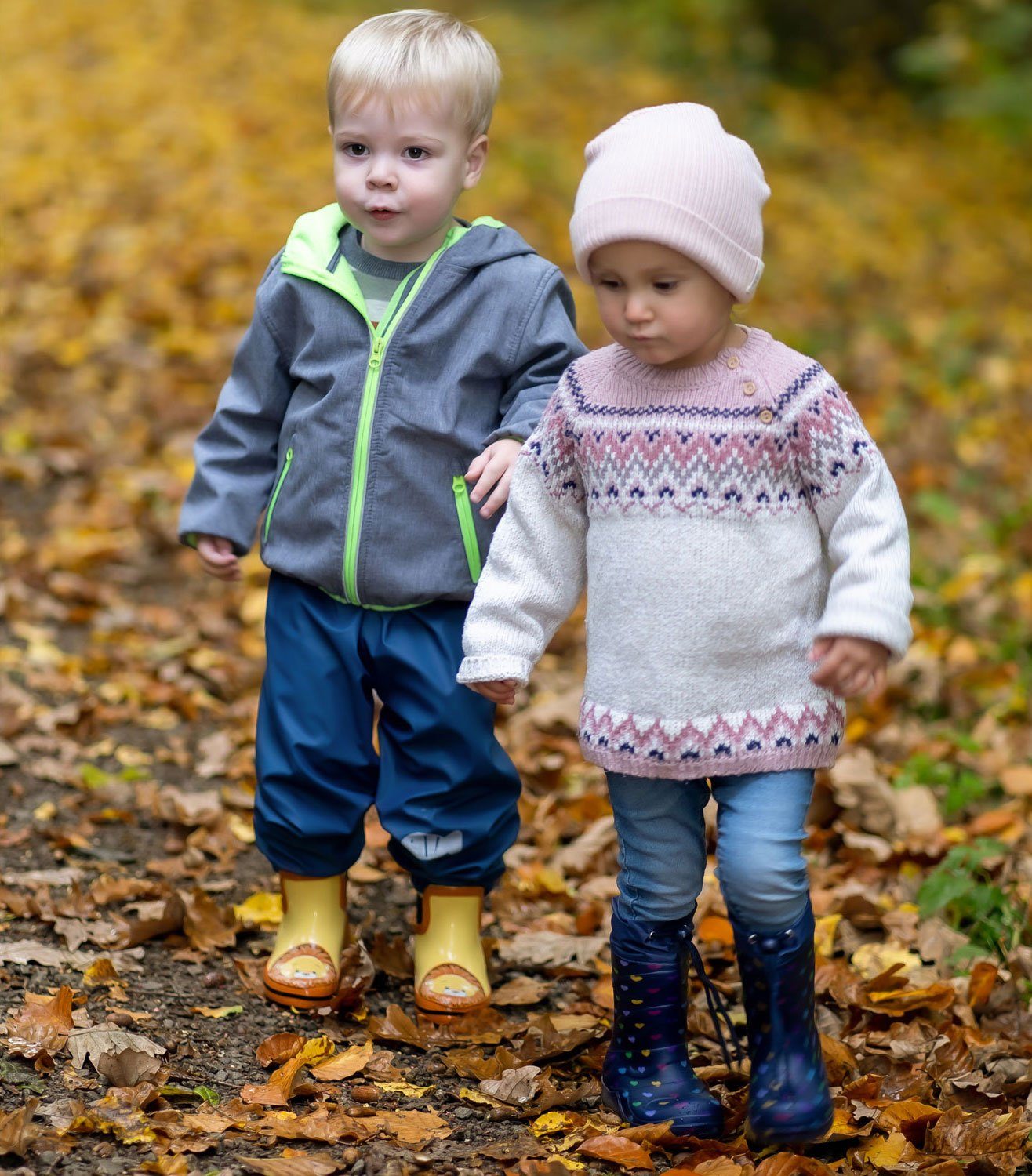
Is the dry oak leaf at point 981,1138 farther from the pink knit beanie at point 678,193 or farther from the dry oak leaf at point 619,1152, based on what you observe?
the pink knit beanie at point 678,193

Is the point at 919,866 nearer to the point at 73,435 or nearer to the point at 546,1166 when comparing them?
the point at 546,1166

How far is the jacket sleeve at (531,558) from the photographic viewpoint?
2633 mm

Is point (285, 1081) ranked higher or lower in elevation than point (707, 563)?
lower

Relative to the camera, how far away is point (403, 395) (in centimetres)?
293

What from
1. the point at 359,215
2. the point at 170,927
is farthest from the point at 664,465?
the point at 170,927

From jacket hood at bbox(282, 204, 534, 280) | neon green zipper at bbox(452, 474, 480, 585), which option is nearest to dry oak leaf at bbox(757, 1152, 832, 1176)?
neon green zipper at bbox(452, 474, 480, 585)

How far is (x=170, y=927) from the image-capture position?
3438mm

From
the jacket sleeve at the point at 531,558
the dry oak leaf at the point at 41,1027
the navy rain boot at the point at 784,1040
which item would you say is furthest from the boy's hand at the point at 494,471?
the dry oak leaf at the point at 41,1027

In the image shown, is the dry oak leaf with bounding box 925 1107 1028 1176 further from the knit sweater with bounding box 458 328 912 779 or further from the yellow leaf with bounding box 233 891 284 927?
the yellow leaf with bounding box 233 891 284 927

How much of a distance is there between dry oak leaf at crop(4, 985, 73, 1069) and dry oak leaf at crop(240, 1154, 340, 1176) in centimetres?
48

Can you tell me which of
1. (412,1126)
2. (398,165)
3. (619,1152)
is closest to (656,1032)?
(619,1152)

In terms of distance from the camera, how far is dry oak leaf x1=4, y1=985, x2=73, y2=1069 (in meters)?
2.73

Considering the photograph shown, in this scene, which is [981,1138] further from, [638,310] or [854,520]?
[638,310]

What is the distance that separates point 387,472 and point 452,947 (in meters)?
1.06
